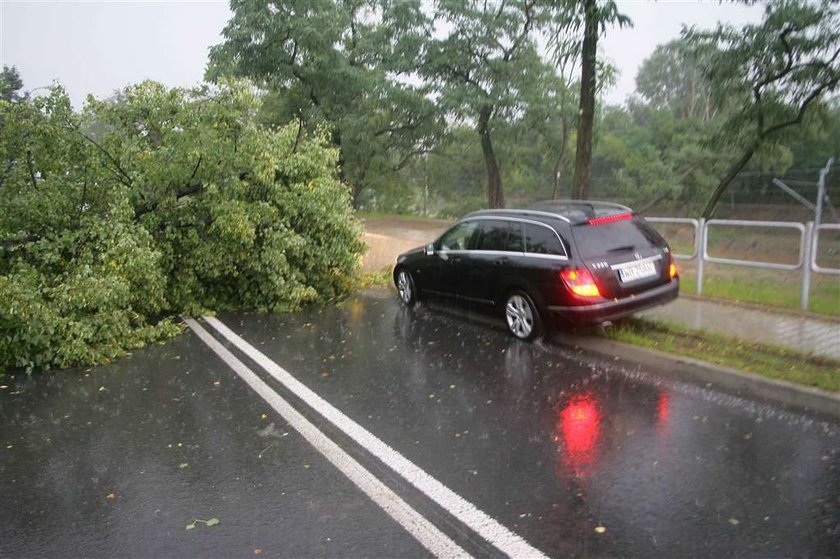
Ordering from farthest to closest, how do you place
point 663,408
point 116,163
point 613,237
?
point 116,163 < point 613,237 < point 663,408

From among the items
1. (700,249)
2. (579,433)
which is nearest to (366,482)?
(579,433)

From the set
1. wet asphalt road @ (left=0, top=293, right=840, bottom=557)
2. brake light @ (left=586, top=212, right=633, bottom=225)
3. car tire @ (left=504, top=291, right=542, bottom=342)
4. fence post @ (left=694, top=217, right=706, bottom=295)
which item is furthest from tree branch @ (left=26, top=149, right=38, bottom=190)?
fence post @ (left=694, top=217, right=706, bottom=295)

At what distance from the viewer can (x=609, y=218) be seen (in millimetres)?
7398

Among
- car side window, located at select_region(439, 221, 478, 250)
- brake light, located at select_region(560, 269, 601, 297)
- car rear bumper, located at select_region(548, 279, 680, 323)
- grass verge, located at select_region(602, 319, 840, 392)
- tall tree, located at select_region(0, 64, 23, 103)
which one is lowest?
grass verge, located at select_region(602, 319, 840, 392)

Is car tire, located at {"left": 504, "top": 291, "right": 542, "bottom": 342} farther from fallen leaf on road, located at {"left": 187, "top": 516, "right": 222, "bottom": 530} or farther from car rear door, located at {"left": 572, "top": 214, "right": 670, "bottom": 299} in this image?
fallen leaf on road, located at {"left": 187, "top": 516, "right": 222, "bottom": 530}

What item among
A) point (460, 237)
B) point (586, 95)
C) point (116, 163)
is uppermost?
point (586, 95)

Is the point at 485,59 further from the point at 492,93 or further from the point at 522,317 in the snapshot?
the point at 522,317

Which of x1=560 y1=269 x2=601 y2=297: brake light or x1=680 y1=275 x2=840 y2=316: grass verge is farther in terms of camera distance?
x1=680 y1=275 x2=840 y2=316: grass verge

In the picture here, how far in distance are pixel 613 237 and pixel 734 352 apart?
1.70 m

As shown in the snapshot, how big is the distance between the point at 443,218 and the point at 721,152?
11.0 metres

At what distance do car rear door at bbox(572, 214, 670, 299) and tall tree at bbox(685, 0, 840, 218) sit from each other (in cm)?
1246

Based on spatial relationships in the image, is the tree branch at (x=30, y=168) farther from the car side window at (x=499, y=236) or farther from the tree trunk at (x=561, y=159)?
the tree trunk at (x=561, y=159)

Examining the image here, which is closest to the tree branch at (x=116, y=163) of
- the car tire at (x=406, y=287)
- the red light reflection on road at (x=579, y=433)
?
the car tire at (x=406, y=287)

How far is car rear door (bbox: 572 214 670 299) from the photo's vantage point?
7.04m
